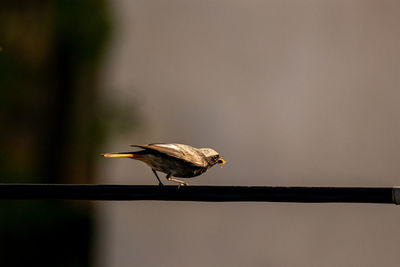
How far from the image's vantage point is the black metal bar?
9.95 ft

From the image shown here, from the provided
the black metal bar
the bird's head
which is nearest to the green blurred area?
the bird's head

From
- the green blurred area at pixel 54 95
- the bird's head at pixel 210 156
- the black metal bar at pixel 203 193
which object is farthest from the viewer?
the green blurred area at pixel 54 95

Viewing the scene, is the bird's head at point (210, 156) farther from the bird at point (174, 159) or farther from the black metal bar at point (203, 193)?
the black metal bar at point (203, 193)

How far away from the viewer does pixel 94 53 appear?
15320 mm

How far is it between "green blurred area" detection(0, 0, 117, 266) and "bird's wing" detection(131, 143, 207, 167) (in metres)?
10.6

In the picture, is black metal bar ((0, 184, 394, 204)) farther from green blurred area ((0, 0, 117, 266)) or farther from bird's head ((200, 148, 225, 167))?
green blurred area ((0, 0, 117, 266))

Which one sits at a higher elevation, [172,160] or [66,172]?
[172,160]

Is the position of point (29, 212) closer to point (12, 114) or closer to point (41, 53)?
point (12, 114)

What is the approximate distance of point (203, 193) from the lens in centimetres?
318

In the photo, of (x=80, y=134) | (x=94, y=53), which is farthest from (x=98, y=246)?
(x=94, y=53)

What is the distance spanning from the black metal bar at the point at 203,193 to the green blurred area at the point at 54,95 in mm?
11651

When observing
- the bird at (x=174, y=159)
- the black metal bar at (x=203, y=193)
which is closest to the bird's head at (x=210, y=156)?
the bird at (x=174, y=159)

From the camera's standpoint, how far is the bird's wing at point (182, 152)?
4.34 meters

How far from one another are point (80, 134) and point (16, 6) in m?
4.43
